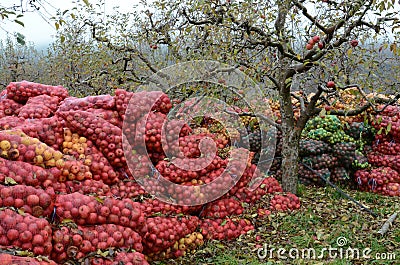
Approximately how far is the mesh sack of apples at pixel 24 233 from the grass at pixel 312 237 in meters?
1.42

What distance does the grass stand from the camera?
3.66m

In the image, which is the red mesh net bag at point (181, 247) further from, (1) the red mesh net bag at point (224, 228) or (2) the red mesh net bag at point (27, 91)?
(2) the red mesh net bag at point (27, 91)

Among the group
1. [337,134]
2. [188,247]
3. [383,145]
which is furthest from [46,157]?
[383,145]

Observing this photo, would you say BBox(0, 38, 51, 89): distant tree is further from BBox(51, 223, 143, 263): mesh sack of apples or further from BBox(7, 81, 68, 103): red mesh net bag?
BBox(51, 223, 143, 263): mesh sack of apples

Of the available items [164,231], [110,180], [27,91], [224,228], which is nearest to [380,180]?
[224,228]

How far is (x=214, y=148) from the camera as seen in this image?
451cm

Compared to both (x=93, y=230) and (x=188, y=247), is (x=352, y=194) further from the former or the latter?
(x=93, y=230)

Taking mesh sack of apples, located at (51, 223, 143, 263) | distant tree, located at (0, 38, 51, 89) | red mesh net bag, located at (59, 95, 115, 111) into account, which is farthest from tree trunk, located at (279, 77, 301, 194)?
distant tree, located at (0, 38, 51, 89)

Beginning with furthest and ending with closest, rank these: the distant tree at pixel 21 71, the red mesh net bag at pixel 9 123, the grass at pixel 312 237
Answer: the distant tree at pixel 21 71 < the red mesh net bag at pixel 9 123 < the grass at pixel 312 237

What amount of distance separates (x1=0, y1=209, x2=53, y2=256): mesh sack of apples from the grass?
4.67 feet

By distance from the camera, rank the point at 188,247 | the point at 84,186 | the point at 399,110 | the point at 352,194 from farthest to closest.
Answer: the point at 399,110, the point at 352,194, the point at 188,247, the point at 84,186

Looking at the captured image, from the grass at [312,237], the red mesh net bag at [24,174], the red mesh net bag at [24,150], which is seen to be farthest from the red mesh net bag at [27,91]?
the grass at [312,237]

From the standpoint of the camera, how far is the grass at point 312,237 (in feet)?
12.0

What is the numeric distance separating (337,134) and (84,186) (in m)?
5.07
